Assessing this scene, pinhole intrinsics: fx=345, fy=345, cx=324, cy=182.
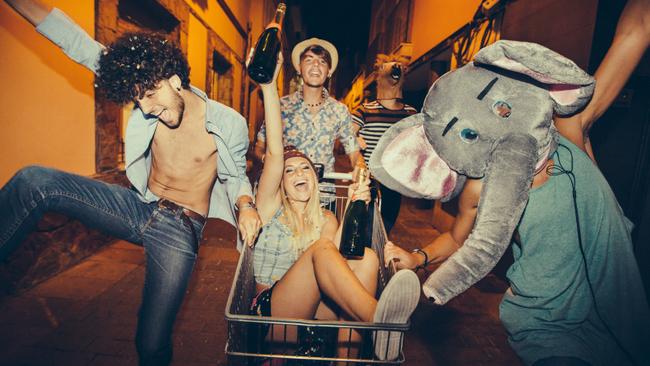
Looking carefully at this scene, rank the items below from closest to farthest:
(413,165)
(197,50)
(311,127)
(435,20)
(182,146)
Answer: (413,165), (182,146), (311,127), (197,50), (435,20)

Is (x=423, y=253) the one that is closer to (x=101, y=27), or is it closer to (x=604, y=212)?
(x=604, y=212)

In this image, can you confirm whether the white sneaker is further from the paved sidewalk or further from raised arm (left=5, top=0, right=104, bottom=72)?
raised arm (left=5, top=0, right=104, bottom=72)

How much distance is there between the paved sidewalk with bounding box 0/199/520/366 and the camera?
8.04 feet

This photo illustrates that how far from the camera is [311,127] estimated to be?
2.91 metres

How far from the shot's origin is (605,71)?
1.36 m

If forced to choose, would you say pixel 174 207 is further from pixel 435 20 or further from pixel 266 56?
pixel 435 20

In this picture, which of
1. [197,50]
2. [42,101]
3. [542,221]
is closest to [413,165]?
[542,221]

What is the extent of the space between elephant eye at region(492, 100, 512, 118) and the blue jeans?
1.63 meters

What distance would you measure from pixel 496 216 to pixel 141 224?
1730 millimetres

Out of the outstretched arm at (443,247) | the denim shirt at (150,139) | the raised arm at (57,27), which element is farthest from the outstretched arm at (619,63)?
the raised arm at (57,27)

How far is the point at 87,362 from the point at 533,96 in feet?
9.84

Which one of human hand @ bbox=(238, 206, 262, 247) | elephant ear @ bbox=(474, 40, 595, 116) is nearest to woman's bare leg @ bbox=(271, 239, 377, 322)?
human hand @ bbox=(238, 206, 262, 247)

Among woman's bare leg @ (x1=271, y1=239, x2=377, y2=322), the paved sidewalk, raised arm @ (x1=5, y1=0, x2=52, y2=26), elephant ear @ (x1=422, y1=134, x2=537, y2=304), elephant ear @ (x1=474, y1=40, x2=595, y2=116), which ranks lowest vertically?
the paved sidewalk

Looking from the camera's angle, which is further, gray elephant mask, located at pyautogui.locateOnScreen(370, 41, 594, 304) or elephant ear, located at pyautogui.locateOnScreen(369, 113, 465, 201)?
elephant ear, located at pyautogui.locateOnScreen(369, 113, 465, 201)
